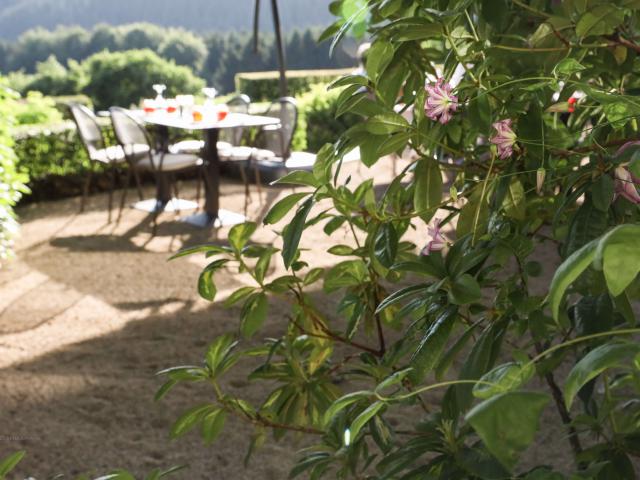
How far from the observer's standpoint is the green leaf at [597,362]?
45cm

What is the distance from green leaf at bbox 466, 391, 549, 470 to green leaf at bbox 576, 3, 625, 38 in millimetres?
471

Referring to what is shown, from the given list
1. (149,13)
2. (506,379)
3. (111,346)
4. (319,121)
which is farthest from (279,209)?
(149,13)

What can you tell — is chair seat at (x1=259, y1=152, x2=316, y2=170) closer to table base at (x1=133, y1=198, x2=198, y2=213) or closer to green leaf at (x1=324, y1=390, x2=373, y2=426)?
table base at (x1=133, y1=198, x2=198, y2=213)

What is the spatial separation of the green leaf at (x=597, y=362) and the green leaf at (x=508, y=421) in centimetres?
3

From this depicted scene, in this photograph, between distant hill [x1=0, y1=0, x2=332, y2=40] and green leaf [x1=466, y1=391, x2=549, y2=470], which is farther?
distant hill [x1=0, y1=0, x2=332, y2=40]

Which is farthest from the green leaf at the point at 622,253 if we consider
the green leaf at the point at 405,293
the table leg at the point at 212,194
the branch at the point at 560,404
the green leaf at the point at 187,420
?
the table leg at the point at 212,194

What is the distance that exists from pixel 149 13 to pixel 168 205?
1637 cm

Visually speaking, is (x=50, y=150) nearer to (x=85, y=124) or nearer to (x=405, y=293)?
(x=85, y=124)

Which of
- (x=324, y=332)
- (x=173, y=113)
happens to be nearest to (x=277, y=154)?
(x=173, y=113)

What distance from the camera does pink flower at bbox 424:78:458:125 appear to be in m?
0.91

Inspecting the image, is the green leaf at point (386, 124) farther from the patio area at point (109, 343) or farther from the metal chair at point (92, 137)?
the metal chair at point (92, 137)

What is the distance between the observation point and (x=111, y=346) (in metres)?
3.85

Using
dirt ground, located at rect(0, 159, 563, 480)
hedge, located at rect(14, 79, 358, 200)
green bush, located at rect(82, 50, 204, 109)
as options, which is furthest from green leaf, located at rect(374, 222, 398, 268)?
green bush, located at rect(82, 50, 204, 109)

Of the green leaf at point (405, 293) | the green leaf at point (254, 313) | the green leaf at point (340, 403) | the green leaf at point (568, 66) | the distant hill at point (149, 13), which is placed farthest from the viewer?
the distant hill at point (149, 13)
